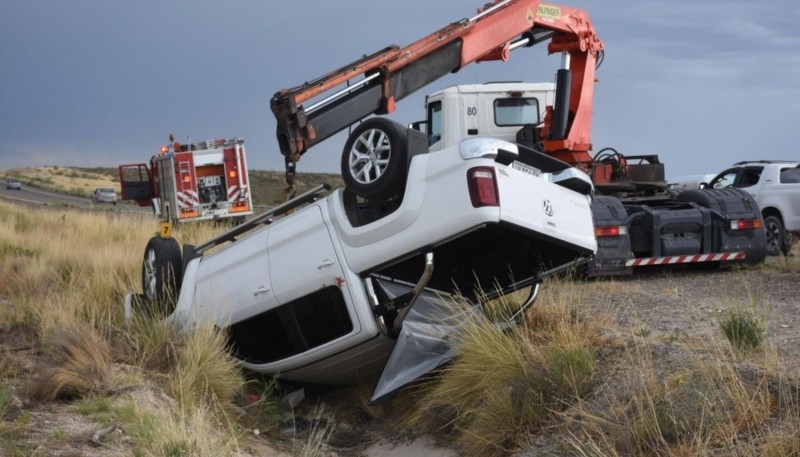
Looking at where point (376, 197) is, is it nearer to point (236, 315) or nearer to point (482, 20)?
point (236, 315)

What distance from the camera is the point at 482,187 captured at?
20.5 feet

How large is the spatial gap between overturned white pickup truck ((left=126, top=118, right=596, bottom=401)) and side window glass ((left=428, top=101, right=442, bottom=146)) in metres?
7.24

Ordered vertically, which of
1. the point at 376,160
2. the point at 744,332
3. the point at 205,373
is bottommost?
the point at 205,373

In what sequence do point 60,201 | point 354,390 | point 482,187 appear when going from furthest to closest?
1. point 60,201
2. point 354,390
3. point 482,187

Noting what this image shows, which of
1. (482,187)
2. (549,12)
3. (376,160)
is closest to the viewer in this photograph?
(482,187)

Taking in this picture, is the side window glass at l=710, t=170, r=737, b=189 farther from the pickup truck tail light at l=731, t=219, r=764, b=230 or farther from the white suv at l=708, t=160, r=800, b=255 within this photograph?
the pickup truck tail light at l=731, t=219, r=764, b=230

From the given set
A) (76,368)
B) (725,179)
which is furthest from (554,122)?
(76,368)

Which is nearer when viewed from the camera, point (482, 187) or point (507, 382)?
point (482, 187)

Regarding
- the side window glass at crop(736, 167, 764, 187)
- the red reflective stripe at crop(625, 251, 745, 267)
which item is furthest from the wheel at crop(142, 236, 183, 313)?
the side window glass at crop(736, 167, 764, 187)

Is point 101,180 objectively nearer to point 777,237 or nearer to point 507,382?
point 777,237

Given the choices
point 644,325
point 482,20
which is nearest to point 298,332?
point 644,325

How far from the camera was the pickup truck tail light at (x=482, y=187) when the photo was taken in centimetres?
621

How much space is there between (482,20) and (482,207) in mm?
10402

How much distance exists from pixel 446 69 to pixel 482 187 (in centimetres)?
987
